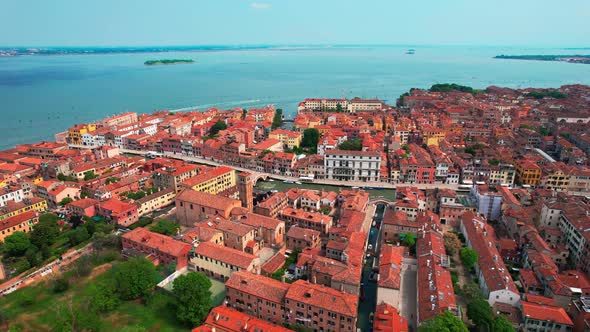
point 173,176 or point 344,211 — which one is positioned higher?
point 173,176

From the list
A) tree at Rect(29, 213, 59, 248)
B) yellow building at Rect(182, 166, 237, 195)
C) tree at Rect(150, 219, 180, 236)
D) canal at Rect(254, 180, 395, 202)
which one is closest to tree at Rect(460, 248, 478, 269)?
canal at Rect(254, 180, 395, 202)

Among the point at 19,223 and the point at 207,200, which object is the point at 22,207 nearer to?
the point at 19,223

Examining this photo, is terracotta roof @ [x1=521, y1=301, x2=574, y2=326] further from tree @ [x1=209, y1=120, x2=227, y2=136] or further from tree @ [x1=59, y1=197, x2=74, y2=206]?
tree @ [x1=209, y1=120, x2=227, y2=136]

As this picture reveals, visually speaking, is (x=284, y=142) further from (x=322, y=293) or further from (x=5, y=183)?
(x=322, y=293)

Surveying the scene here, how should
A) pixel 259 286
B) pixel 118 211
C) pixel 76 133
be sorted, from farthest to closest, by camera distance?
pixel 76 133 → pixel 118 211 → pixel 259 286

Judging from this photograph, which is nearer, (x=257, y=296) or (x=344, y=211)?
(x=257, y=296)

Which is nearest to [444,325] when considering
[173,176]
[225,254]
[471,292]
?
[471,292]

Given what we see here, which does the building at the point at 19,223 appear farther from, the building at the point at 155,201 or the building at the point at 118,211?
the building at the point at 155,201
